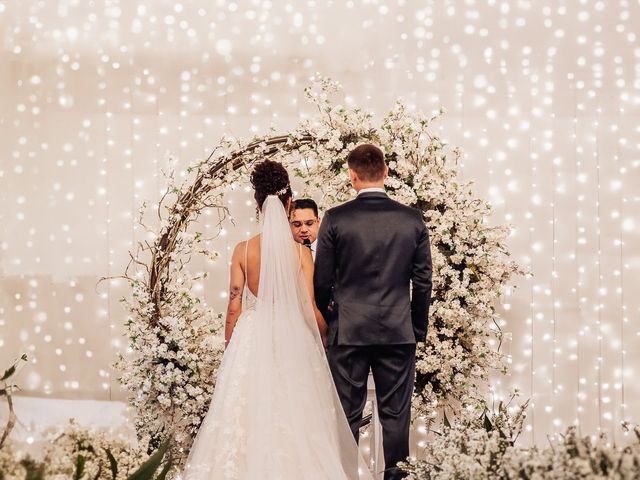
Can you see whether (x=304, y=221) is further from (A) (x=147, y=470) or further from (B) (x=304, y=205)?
(A) (x=147, y=470)

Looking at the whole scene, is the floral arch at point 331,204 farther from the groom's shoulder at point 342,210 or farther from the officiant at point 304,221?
the groom's shoulder at point 342,210

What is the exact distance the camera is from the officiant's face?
14.2ft

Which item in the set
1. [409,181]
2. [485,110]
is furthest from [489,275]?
[485,110]

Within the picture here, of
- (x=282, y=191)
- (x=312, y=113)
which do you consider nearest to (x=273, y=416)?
(x=282, y=191)

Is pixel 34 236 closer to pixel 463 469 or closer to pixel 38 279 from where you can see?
pixel 38 279

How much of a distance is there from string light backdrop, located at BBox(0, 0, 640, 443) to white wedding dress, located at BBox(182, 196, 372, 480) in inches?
66.3

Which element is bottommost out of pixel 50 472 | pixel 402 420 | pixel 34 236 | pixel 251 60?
pixel 402 420

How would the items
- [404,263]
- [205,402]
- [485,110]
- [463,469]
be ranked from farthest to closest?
[485,110], [205,402], [404,263], [463,469]

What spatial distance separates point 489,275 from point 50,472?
3.13 m

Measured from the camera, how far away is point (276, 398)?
348cm

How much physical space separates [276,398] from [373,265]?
2.50 feet

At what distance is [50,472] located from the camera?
5.74 ft

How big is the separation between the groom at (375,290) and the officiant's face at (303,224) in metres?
0.70

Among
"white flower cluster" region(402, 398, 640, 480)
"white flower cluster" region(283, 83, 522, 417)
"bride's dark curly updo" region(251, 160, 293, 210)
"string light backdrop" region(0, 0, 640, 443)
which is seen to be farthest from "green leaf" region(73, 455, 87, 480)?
"string light backdrop" region(0, 0, 640, 443)
